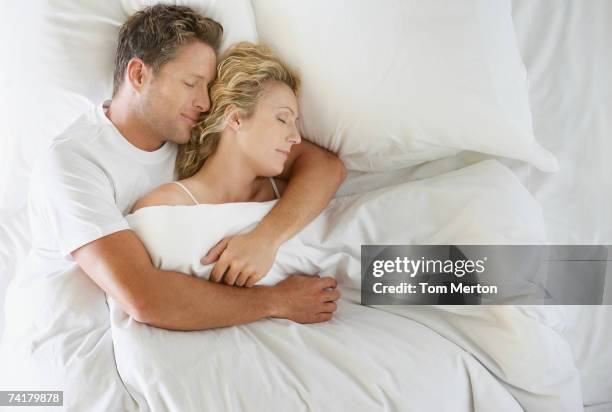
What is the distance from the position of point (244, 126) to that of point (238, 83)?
7 cm

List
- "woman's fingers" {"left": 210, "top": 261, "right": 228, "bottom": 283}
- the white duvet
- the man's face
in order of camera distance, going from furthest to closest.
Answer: the man's face → "woman's fingers" {"left": 210, "top": 261, "right": 228, "bottom": 283} → the white duvet

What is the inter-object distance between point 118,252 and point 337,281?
1.13 ft

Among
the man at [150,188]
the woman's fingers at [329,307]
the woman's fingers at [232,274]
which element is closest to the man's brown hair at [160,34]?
the man at [150,188]

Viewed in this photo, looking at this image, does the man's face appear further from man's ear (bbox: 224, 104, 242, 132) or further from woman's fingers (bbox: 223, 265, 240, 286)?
woman's fingers (bbox: 223, 265, 240, 286)

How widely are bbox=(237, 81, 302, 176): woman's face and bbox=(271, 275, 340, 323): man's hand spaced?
0.66 feet

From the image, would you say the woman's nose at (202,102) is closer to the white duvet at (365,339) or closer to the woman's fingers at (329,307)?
the white duvet at (365,339)

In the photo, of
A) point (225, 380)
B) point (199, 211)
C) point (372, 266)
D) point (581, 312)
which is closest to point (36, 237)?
point (199, 211)

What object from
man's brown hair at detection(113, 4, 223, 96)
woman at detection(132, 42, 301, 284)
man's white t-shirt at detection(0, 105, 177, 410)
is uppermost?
man's brown hair at detection(113, 4, 223, 96)

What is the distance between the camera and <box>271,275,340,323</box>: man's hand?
3.05 ft

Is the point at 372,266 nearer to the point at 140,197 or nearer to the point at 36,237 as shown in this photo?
the point at 140,197

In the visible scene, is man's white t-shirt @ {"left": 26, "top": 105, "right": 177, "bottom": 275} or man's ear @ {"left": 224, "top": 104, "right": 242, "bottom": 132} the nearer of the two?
man's white t-shirt @ {"left": 26, "top": 105, "right": 177, "bottom": 275}

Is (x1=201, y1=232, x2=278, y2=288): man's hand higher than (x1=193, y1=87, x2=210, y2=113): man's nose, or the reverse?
(x1=193, y1=87, x2=210, y2=113): man's nose

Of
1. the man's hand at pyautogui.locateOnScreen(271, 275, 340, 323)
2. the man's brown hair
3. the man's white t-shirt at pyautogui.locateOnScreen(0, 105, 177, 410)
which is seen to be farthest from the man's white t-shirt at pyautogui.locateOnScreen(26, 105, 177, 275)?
the man's hand at pyautogui.locateOnScreen(271, 275, 340, 323)

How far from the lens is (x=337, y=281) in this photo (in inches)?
40.1
